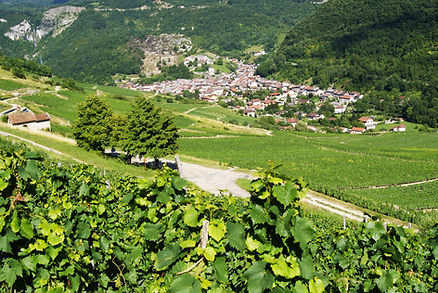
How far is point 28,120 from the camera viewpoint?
117 ft

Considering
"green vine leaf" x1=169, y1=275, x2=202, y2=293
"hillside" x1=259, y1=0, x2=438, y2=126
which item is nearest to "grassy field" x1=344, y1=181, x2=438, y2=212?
"green vine leaf" x1=169, y1=275, x2=202, y2=293

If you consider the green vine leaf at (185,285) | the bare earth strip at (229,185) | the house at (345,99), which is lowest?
the house at (345,99)

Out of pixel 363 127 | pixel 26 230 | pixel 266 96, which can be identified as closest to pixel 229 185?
pixel 26 230

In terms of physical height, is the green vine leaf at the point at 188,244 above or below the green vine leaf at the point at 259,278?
above

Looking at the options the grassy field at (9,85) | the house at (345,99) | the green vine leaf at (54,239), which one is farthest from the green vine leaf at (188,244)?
the house at (345,99)

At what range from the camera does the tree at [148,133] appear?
28.8 metres

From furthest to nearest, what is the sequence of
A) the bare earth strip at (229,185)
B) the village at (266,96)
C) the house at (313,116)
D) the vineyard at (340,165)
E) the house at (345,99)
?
the house at (345,99) < the house at (313,116) < the village at (266,96) < the vineyard at (340,165) < the bare earth strip at (229,185)

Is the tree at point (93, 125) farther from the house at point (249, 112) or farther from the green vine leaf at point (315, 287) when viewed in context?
the house at point (249, 112)

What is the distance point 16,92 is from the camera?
2218 inches

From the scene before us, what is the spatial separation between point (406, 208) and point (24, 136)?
30.2m

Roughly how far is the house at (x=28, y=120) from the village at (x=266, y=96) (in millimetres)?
68014

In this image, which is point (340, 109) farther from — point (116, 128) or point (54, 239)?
point (54, 239)

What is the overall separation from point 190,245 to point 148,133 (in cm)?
2594

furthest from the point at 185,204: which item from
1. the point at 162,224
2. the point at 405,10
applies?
the point at 405,10
